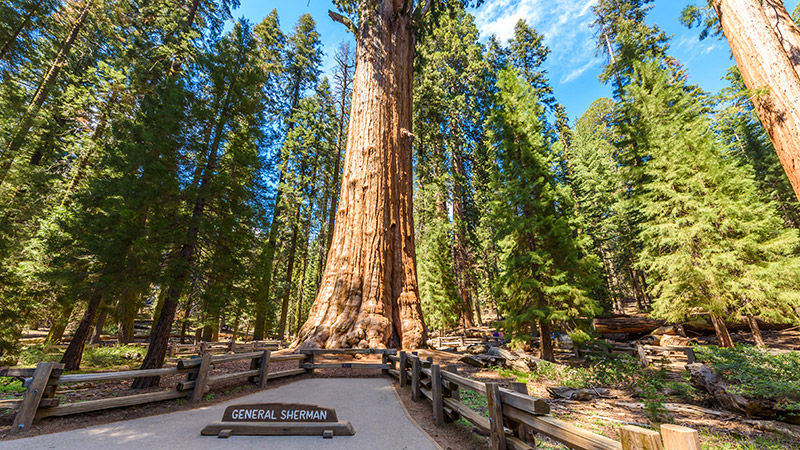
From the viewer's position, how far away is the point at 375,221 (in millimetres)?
10039

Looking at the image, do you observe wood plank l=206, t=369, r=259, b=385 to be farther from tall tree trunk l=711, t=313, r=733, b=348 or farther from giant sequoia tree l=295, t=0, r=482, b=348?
tall tree trunk l=711, t=313, r=733, b=348

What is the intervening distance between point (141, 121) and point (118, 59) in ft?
30.8

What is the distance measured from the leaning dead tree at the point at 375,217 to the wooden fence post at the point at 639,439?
7700 millimetres

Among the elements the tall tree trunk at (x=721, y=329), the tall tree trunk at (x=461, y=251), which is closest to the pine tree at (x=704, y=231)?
the tall tree trunk at (x=721, y=329)

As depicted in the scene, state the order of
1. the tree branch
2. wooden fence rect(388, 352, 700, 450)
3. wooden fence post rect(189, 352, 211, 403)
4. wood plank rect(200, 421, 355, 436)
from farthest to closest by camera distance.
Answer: the tree branch → wooden fence post rect(189, 352, 211, 403) → wood plank rect(200, 421, 355, 436) → wooden fence rect(388, 352, 700, 450)

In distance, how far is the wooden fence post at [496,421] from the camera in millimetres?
3335

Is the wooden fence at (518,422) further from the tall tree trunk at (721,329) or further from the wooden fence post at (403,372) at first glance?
the tall tree trunk at (721,329)

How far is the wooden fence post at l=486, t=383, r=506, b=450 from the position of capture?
334cm

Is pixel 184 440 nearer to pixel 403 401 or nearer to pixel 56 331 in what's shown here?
pixel 403 401

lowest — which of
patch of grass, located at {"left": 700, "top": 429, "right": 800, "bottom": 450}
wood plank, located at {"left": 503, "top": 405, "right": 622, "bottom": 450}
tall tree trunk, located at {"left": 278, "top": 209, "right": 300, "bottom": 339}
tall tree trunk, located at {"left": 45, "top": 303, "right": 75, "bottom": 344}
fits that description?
patch of grass, located at {"left": 700, "top": 429, "right": 800, "bottom": 450}

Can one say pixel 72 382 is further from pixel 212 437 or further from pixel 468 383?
pixel 468 383

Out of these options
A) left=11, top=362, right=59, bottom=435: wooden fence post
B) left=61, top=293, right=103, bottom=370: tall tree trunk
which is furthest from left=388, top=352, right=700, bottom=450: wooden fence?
left=61, top=293, right=103, bottom=370: tall tree trunk

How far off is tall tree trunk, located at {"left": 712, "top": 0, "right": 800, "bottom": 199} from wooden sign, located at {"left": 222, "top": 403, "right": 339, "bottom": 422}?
8.16 m

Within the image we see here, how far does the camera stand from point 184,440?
369 centimetres
